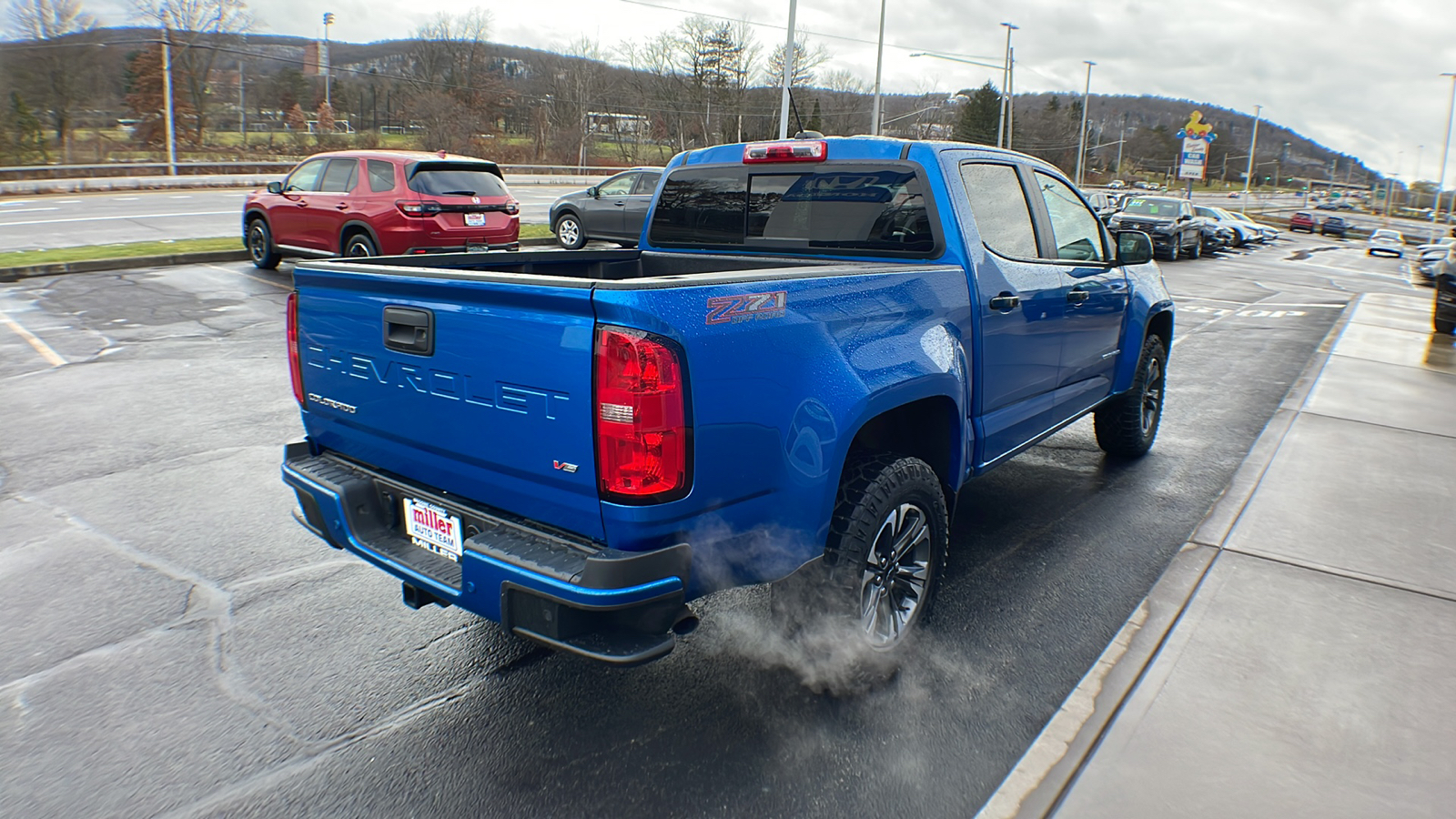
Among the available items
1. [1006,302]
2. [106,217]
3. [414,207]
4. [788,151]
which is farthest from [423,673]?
[106,217]

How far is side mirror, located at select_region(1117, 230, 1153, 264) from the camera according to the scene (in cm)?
533

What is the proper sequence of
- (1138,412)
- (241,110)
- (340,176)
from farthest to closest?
(241,110)
(340,176)
(1138,412)

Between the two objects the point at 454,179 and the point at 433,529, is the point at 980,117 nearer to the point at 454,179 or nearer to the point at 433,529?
the point at 454,179

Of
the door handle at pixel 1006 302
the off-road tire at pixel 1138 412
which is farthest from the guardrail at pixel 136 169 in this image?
the door handle at pixel 1006 302


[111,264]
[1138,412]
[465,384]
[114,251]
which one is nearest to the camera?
[465,384]

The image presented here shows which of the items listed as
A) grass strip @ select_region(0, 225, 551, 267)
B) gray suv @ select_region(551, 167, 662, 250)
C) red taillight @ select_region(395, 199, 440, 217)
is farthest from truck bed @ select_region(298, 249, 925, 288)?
gray suv @ select_region(551, 167, 662, 250)

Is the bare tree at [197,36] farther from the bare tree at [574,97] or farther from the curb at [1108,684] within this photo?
the curb at [1108,684]

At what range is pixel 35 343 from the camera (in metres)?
9.11

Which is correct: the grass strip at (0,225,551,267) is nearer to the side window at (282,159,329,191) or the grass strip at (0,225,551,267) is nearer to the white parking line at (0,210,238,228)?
the side window at (282,159,329,191)

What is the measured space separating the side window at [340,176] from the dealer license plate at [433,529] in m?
11.1

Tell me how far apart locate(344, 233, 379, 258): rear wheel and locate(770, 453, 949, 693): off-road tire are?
10.7m

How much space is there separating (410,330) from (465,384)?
1.04 ft

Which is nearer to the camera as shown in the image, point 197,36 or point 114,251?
point 114,251

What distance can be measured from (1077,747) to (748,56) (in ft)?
211
